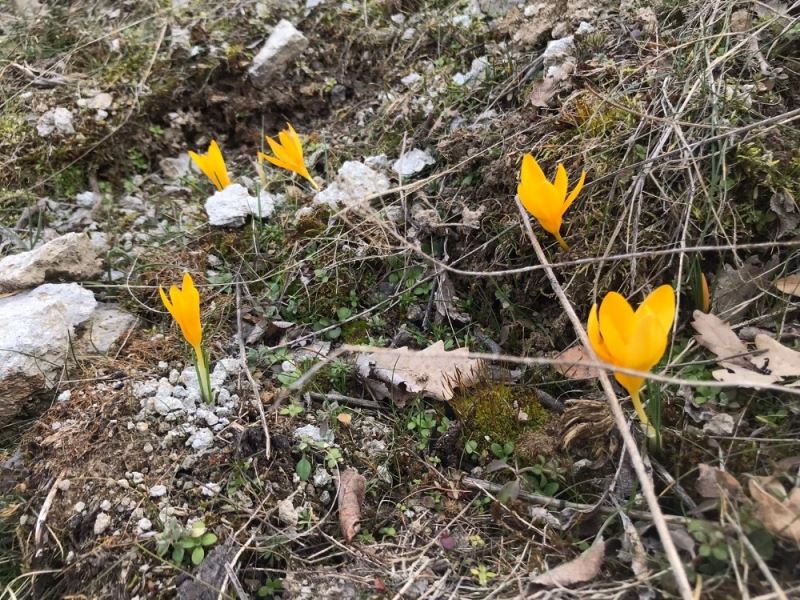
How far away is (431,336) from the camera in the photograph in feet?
7.06

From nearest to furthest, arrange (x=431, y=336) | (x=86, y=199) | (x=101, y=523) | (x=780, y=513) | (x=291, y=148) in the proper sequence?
(x=780, y=513) → (x=101, y=523) → (x=431, y=336) → (x=291, y=148) → (x=86, y=199)

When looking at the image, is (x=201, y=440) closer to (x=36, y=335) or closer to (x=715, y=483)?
(x=36, y=335)

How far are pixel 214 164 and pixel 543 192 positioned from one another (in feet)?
4.98

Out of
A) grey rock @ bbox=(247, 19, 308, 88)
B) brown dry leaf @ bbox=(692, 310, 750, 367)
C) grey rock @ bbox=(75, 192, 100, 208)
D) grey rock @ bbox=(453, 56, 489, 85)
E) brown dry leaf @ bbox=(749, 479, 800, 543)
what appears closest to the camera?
brown dry leaf @ bbox=(749, 479, 800, 543)

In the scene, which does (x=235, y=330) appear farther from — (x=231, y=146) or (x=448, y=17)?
(x=448, y=17)

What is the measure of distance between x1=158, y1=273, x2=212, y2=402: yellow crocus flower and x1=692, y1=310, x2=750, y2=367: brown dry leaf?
1360 millimetres

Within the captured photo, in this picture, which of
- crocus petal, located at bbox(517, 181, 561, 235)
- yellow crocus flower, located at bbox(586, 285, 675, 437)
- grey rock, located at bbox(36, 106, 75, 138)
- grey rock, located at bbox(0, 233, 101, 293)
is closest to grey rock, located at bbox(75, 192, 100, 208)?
→ grey rock, located at bbox(36, 106, 75, 138)

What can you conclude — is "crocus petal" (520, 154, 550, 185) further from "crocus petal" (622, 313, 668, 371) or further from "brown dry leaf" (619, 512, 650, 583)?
"brown dry leaf" (619, 512, 650, 583)

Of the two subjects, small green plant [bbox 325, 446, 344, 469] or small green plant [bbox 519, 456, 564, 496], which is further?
small green plant [bbox 325, 446, 344, 469]

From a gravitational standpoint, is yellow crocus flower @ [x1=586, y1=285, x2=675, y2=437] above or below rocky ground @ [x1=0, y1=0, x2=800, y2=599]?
above

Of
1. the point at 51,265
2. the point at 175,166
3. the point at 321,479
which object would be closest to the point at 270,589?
the point at 321,479

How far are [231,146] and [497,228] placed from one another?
1.78 m

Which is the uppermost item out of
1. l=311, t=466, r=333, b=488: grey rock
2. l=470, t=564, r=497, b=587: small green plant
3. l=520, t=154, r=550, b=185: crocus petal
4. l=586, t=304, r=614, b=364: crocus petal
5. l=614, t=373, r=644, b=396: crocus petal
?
l=520, t=154, r=550, b=185: crocus petal

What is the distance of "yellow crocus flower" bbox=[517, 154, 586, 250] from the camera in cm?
177
